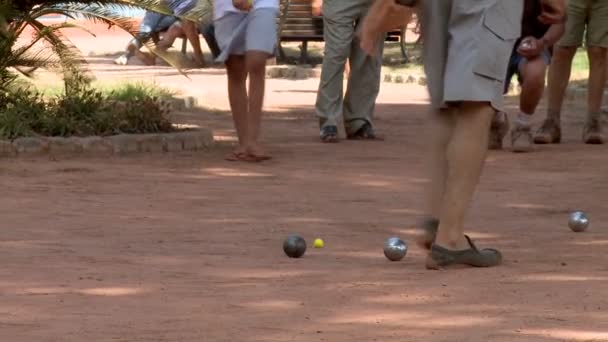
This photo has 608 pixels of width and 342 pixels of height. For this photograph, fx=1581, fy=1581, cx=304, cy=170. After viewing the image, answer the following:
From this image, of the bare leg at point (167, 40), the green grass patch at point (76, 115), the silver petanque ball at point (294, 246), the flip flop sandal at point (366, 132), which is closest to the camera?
the silver petanque ball at point (294, 246)

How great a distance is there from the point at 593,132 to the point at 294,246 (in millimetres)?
5541

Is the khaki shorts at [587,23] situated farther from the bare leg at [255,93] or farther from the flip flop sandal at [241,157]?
the flip flop sandal at [241,157]

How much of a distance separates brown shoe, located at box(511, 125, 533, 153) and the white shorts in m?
2.04

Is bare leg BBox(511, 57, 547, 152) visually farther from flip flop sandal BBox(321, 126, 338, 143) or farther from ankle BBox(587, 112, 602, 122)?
flip flop sandal BBox(321, 126, 338, 143)

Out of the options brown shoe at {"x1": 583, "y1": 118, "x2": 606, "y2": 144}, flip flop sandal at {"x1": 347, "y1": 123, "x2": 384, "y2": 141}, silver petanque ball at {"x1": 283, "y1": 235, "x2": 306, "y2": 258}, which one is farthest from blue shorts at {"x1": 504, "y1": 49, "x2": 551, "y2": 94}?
silver petanque ball at {"x1": 283, "y1": 235, "x2": 306, "y2": 258}

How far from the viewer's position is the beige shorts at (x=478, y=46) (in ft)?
21.0

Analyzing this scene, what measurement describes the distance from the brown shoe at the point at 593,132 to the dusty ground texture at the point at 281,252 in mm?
94

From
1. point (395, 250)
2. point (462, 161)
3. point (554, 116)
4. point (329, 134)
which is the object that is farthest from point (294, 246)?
point (554, 116)

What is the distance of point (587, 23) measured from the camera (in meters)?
12.1

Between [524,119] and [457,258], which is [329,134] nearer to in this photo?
[524,119]

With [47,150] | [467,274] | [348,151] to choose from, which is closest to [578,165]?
[348,151]

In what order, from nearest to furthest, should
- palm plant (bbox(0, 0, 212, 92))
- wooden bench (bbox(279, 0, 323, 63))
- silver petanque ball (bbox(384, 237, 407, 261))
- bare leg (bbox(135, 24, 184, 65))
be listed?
silver petanque ball (bbox(384, 237, 407, 261))
palm plant (bbox(0, 0, 212, 92))
wooden bench (bbox(279, 0, 323, 63))
bare leg (bbox(135, 24, 184, 65))

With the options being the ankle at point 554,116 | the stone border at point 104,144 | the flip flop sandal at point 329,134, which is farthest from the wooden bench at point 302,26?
the stone border at point 104,144

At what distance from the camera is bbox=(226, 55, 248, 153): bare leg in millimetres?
10672
